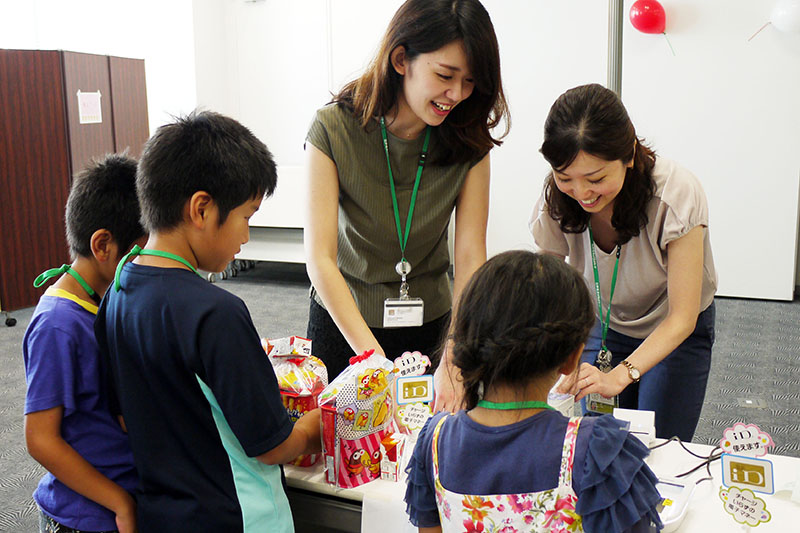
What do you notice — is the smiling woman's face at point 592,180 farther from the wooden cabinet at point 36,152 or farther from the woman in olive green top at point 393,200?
the wooden cabinet at point 36,152

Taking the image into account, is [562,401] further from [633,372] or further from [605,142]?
[605,142]

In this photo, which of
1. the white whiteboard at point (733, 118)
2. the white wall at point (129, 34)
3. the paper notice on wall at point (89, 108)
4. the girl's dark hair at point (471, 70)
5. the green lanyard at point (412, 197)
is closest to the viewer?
the girl's dark hair at point (471, 70)

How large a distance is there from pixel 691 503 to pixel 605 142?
0.73 m

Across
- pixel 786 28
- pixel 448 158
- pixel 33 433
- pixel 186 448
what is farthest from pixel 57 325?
pixel 786 28

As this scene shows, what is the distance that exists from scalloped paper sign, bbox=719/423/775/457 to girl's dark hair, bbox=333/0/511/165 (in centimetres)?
84

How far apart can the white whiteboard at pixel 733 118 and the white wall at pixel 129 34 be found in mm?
3754

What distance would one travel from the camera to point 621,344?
1834mm

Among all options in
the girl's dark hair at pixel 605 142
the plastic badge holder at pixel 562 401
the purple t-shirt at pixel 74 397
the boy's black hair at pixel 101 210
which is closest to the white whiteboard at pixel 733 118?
the girl's dark hair at pixel 605 142

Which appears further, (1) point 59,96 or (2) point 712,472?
(1) point 59,96

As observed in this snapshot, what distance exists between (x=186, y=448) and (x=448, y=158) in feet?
3.05

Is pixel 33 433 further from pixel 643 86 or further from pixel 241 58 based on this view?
pixel 241 58

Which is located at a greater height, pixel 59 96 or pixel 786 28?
pixel 786 28

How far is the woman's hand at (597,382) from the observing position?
1.53 m

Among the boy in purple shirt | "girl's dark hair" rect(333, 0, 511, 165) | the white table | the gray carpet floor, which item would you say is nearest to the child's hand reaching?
the boy in purple shirt
